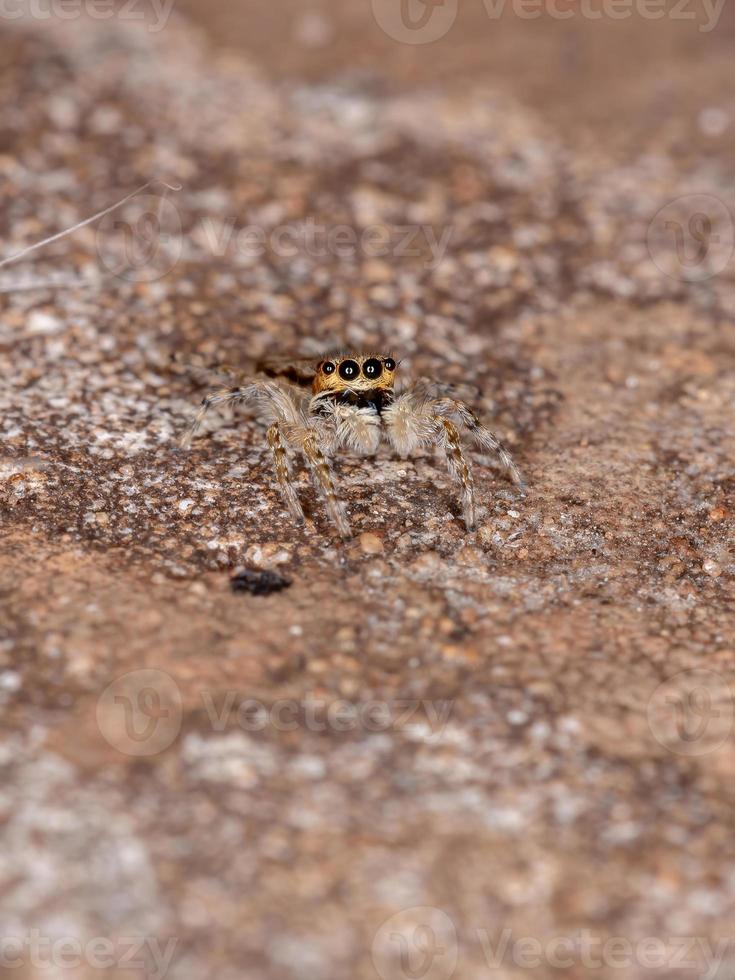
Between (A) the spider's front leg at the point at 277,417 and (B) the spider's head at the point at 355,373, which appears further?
(B) the spider's head at the point at 355,373

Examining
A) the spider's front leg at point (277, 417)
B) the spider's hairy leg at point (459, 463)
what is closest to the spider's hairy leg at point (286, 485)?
the spider's front leg at point (277, 417)

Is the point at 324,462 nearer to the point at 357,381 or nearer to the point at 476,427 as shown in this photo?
the point at 357,381

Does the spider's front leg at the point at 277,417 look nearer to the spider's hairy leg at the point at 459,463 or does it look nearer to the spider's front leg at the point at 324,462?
the spider's front leg at the point at 324,462

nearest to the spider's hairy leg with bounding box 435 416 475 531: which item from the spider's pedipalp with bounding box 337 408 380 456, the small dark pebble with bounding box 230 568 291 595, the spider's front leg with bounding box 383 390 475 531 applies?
the spider's front leg with bounding box 383 390 475 531

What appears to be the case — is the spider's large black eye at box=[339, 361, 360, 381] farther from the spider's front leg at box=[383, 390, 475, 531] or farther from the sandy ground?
the sandy ground

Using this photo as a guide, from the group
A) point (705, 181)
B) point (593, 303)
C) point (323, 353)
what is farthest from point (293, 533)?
point (705, 181)

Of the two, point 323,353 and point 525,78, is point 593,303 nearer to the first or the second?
point 323,353
